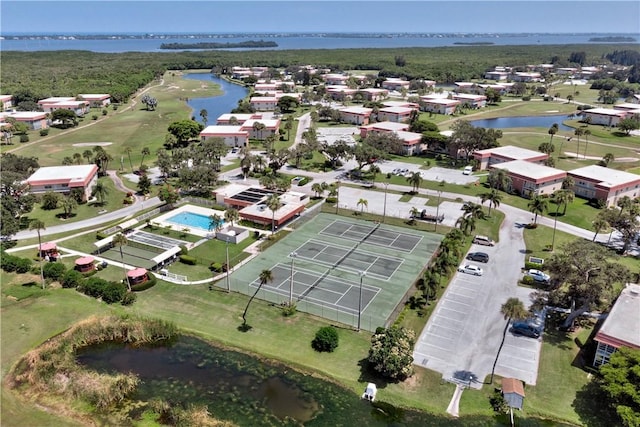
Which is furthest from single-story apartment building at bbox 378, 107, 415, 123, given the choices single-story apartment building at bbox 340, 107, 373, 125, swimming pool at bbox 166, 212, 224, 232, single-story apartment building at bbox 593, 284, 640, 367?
single-story apartment building at bbox 593, 284, 640, 367

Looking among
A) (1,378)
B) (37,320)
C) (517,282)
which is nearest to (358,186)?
(517,282)

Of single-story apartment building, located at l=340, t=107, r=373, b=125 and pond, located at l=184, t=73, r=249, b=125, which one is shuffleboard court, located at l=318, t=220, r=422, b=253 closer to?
single-story apartment building, located at l=340, t=107, r=373, b=125

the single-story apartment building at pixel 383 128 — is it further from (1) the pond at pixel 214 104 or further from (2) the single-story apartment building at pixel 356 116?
(1) the pond at pixel 214 104

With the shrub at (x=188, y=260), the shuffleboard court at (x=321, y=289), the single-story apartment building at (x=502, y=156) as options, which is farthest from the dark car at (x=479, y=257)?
the single-story apartment building at (x=502, y=156)

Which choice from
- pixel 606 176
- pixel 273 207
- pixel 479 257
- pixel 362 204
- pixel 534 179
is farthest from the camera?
pixel 606 176

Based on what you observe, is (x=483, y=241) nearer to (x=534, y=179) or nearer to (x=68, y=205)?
(x=534, y=179)

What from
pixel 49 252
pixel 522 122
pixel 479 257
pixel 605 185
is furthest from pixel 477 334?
pixel 522 122
